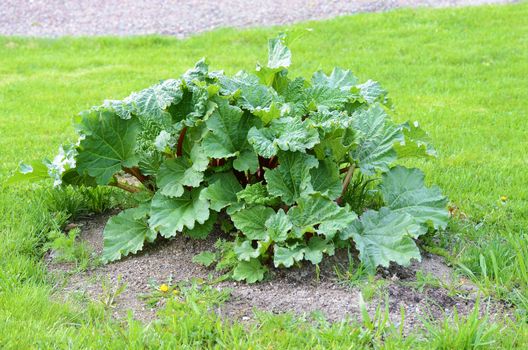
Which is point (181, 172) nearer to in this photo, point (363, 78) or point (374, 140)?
point (374, 140)

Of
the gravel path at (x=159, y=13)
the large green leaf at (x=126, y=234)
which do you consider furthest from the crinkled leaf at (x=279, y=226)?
the gravel path at (x=159, y=13)

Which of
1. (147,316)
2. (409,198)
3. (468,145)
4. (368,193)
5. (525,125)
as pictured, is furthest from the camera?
(525,125)

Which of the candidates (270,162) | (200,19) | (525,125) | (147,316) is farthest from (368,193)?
(200,19)

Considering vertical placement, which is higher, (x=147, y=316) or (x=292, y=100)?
(x=292, y=100)

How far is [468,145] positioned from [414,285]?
8.59 feet

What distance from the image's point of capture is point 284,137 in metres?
3.29

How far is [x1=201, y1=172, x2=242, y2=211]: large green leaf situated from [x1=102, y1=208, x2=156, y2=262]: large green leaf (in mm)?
392

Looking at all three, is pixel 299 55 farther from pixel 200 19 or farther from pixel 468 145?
pixel 468 145

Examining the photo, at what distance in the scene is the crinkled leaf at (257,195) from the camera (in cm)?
332

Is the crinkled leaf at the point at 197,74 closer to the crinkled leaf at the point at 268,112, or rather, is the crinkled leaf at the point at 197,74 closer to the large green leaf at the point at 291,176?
the crinkled leaf at the point at 268,112

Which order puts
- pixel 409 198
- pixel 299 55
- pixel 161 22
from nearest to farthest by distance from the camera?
1. pixel 409 198
2. pixel 299 55
3. pixel 161 22

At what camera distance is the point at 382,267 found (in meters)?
3.35

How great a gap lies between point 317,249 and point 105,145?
4.16ft

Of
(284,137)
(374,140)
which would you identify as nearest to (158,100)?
(284,137)
